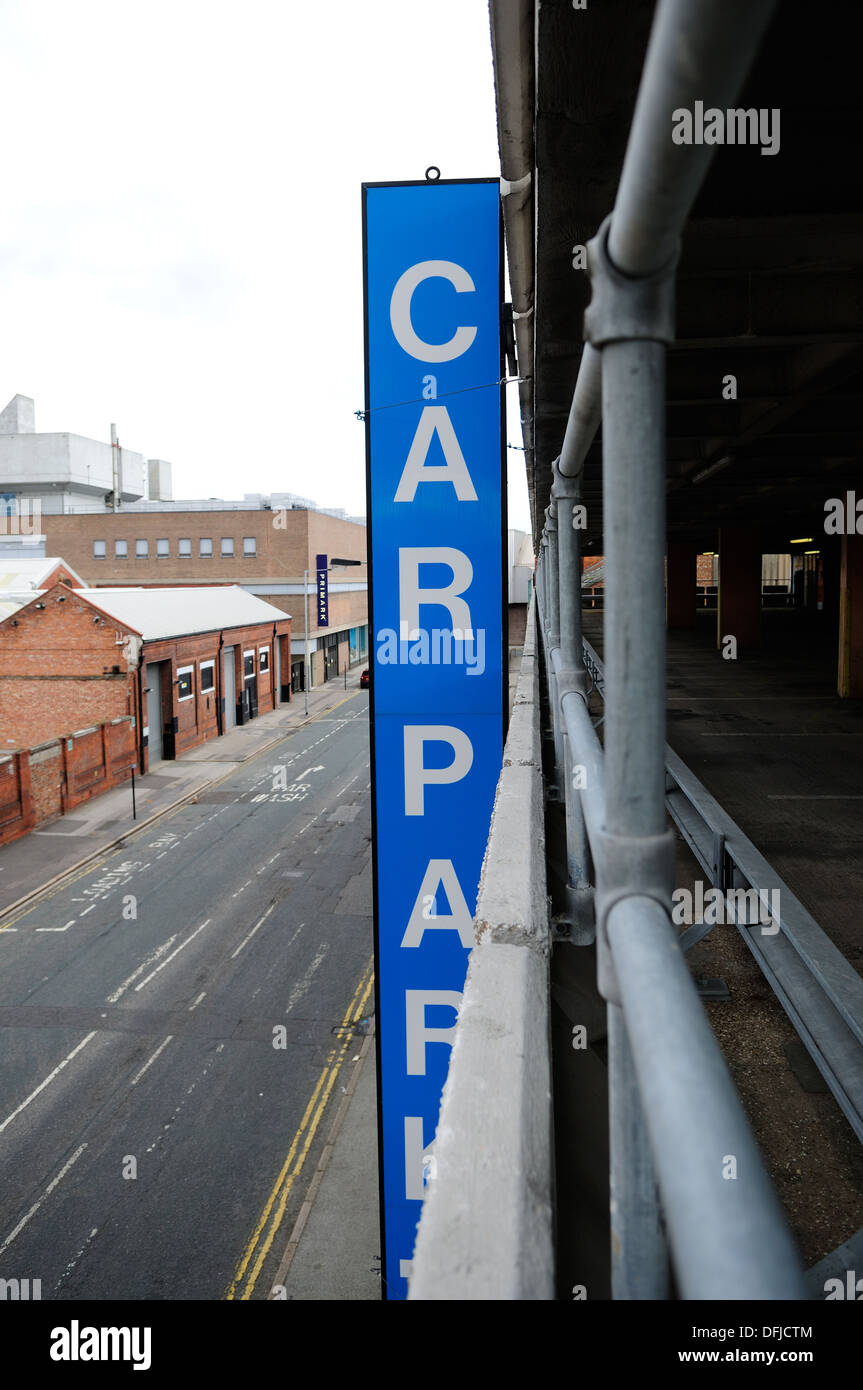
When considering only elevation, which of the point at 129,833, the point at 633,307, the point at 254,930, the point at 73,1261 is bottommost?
the point at 73,1261

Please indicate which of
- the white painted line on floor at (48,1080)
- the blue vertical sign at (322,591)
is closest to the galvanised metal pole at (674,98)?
the white painted line on floor at (48,1080)

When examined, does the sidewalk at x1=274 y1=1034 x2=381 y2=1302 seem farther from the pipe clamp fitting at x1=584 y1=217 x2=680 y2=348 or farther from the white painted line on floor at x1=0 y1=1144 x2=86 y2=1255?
the pipe clamp fitting at x1=584 y1=217 x2=680 y2=348

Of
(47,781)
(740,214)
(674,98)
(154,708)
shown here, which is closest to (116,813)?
(47,781)

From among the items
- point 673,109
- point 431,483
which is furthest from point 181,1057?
point 673,109

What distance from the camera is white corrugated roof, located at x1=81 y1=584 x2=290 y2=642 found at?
32875 millimetres

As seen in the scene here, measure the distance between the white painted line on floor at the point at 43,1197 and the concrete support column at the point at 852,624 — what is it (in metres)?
13.0

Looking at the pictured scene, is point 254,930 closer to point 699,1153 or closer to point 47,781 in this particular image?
point 47,781

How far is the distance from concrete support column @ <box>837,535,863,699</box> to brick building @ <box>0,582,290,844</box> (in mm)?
18601

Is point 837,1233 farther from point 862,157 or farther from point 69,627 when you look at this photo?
point 69,627

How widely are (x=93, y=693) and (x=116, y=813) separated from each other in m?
5.92

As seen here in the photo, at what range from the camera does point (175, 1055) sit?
13.9 meters

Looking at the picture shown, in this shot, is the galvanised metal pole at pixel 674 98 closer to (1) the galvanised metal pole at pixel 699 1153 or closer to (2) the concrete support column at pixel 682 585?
(1) the galvanised metal pole at pixel 699 1153

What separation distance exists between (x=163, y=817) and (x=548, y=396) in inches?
902

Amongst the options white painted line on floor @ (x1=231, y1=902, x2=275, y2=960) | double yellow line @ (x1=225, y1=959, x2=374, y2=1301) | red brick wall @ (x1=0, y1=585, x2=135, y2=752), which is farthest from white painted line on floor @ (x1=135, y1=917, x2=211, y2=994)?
red brick wall @ (x1=0, y1=585, x2=135, y2=752)
